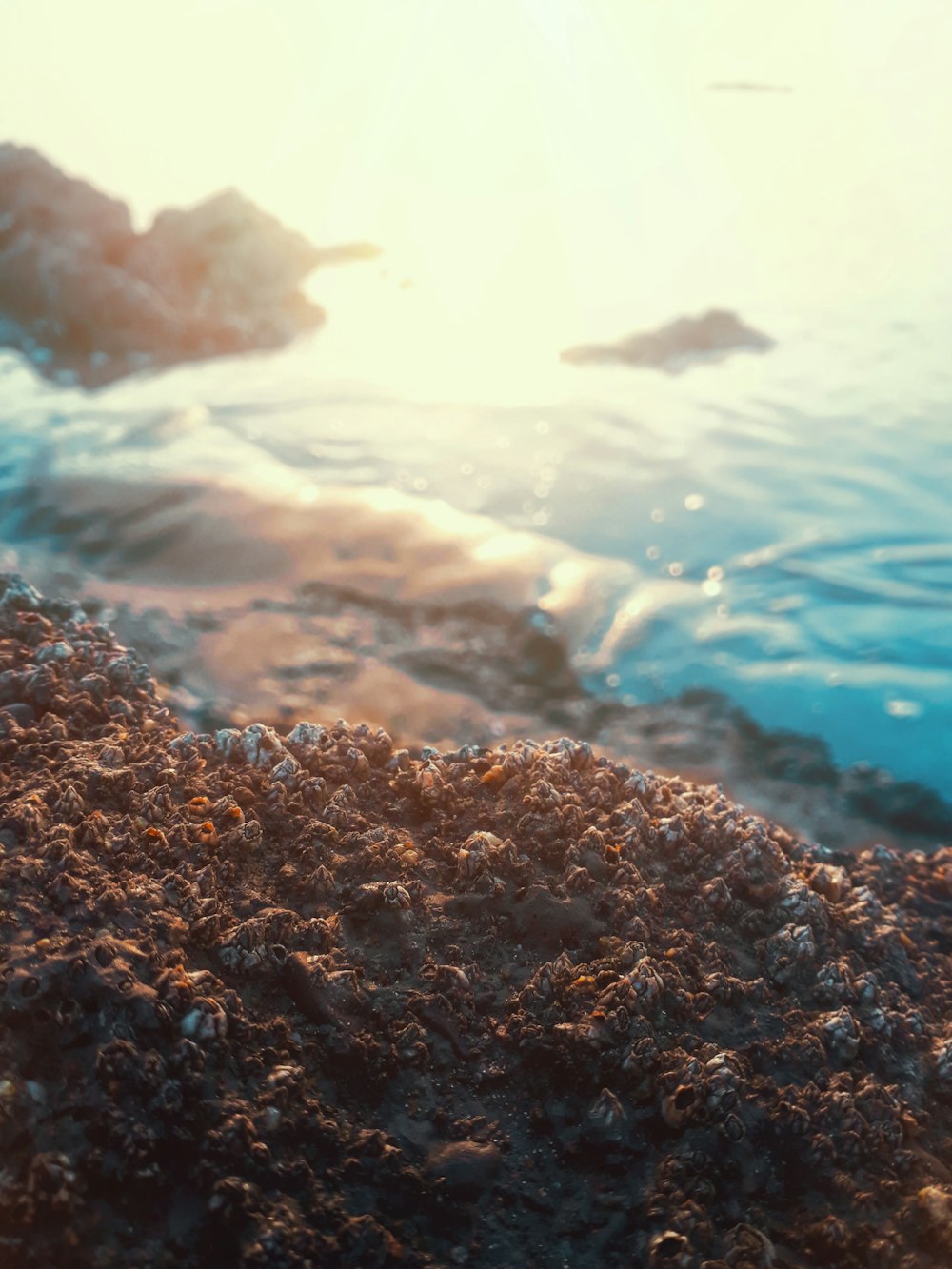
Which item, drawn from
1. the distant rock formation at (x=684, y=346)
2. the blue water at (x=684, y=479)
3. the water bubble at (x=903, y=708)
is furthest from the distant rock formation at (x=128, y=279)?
the water bubble at (x=903, y=708)

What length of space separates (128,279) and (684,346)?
9985 mm

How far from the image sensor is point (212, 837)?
393 centimetres

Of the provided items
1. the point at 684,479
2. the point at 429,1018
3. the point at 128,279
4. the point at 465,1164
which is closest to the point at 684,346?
the point at 684,479

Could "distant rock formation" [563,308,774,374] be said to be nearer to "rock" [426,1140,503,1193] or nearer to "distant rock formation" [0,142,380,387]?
"distant rock formation" [0,142,380,387]

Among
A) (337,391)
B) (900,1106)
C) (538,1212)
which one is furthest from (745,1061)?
(337,391)

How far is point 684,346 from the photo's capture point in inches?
668

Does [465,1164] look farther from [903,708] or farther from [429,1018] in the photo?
[903,708]

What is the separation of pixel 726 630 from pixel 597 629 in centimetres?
118

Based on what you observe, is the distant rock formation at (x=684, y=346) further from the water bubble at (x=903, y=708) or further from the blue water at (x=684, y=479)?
the water bubble at (x=903, y=708)

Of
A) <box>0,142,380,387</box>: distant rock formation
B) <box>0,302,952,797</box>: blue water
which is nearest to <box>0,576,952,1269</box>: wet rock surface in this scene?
<box>0,302,952,797</box>: blue water

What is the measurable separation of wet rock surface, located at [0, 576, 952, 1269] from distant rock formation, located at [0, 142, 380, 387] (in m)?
12.5

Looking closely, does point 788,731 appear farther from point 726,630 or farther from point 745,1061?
point 745,1061

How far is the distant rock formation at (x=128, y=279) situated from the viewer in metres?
16.2

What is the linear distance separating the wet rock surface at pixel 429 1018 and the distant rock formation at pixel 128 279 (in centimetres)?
1255
